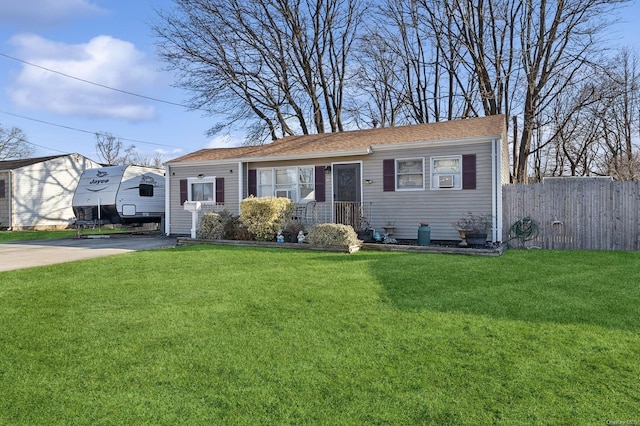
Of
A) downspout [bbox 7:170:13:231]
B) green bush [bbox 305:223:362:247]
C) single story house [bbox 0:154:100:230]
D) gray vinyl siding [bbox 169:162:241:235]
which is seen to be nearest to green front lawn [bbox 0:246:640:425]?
green bush [bbox 305:223:362:247]

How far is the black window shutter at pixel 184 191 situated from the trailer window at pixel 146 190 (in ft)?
8.60

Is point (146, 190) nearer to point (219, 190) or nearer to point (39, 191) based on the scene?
point (219, 190)

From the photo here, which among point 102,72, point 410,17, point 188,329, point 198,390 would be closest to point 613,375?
point 198,390

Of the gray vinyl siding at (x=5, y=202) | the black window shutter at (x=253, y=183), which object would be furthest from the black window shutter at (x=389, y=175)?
the gray vinyl siding at (x=5, y=202)

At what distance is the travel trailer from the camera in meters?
15.3

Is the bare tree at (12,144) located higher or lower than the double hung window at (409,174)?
higher

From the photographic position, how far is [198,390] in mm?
2635

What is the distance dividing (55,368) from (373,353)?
7.76ft

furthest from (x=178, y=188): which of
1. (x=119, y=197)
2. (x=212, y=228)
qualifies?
Result: (x=212, y=228)

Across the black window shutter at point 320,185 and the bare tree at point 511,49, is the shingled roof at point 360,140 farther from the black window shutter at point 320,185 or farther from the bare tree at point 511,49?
the bare tree at point 511,49

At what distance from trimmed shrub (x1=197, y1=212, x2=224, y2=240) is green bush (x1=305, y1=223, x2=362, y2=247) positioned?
10.9 feet

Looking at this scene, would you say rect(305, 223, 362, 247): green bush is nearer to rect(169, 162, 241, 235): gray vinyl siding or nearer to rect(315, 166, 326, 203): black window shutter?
rect(315, 166, 326, 203): black window shutter

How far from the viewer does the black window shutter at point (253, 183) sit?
13414 mm

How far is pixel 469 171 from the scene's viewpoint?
10.5 meters
